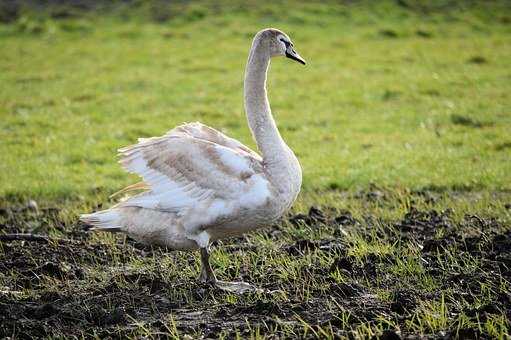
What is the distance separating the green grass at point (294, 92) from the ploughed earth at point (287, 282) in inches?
103

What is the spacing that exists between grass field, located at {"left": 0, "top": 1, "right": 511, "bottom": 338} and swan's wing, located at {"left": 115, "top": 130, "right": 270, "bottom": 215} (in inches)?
26.6

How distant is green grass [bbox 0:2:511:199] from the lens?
480 inches

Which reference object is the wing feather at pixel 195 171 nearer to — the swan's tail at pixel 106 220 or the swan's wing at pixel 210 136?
the swan's wing at pixel 210 136

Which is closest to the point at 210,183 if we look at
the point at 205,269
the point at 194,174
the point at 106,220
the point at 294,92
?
the point at 194,174

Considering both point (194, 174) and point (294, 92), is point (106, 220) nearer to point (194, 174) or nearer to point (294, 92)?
point (194, 174)

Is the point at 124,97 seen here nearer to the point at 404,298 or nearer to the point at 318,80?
the point at 318,80

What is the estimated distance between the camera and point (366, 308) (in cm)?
624

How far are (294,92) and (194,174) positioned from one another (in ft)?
34.7

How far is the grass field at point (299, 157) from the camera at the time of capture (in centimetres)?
637

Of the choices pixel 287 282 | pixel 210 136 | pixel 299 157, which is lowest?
pixel 299 157

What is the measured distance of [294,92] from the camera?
17.6 meters

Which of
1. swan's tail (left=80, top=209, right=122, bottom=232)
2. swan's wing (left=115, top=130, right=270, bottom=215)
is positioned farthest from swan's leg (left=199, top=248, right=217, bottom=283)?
swan's tail (left=80, top=209, right=122, bottom=232)

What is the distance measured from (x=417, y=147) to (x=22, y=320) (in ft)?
27.1

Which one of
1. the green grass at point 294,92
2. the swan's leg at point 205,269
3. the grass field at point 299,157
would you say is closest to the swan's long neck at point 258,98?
the swan's leg at point 205,269
